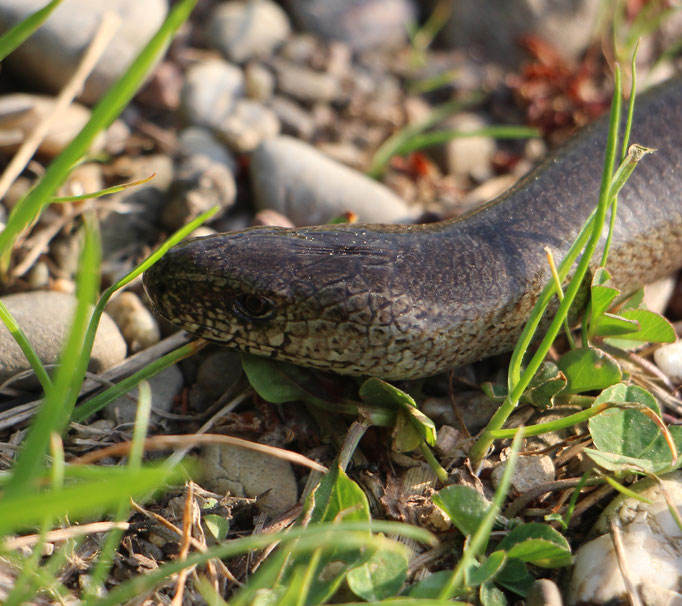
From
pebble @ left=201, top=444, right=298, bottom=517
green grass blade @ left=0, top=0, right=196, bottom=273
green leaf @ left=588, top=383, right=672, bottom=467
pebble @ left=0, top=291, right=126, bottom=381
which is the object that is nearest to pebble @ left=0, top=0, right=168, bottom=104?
pebble @ left=0, top=291, right=126, bottom=381

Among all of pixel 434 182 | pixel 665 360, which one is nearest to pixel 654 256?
pixel 665 360

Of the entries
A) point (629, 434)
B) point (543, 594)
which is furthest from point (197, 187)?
point (543, 594)

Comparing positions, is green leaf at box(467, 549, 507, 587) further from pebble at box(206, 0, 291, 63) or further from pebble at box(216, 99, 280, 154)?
pebble at box(206, 0, 291, 63)

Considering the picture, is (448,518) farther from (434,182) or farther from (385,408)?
(434,182)

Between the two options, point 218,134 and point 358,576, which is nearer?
point 358,576

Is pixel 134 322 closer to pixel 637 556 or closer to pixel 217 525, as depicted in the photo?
pixel 217 525

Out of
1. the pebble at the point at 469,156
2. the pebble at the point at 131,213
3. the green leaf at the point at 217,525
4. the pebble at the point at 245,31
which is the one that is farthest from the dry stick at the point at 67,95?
the pebble at the point at 469,156
